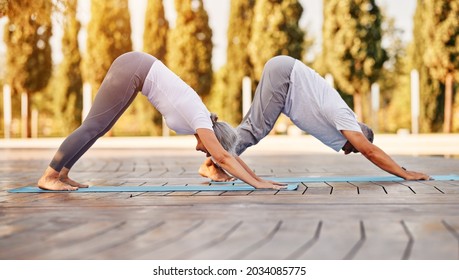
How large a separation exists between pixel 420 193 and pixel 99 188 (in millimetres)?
2212

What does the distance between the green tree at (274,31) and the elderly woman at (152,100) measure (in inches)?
793

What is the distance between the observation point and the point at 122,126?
37938 mm

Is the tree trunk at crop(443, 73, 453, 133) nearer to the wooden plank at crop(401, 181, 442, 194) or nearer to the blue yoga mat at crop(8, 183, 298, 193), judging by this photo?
the wooden plank at crop(401, 181, 442, 194)

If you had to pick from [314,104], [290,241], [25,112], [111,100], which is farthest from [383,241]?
[25,112]

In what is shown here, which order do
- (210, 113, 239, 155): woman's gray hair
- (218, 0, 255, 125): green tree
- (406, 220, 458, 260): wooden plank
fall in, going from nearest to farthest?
(406, 220, 458, 260): wooden plank, (210, 113, 239, 155): woman's gray hair, (218, 0, 255, 125): green tree

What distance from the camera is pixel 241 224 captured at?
3076mm

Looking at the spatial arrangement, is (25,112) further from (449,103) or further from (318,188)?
(318,188)

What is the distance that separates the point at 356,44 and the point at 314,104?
18885 millimetres

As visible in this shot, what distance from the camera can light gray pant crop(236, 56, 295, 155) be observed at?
5234 millimetres

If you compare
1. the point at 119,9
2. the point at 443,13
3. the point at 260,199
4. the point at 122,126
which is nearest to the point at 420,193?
the point at 260,199

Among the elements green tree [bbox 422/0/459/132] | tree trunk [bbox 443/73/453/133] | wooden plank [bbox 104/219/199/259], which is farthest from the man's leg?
tree trunk [bbox 443/73/453/133]

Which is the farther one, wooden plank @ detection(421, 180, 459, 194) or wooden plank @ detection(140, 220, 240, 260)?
wooden plank @ detection(421, 180, 459, 194)

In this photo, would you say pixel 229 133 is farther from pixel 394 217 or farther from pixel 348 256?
pixel 348 256

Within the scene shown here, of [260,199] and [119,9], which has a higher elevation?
[119,9]
